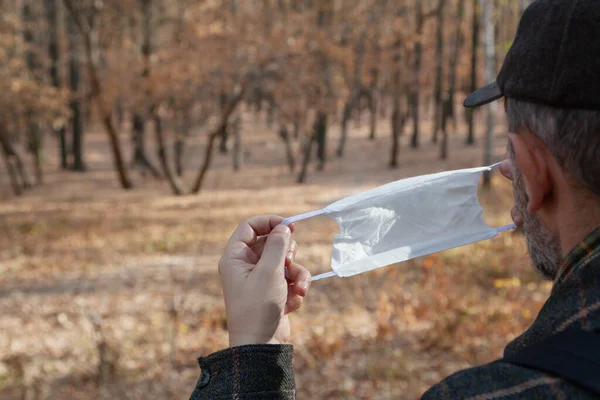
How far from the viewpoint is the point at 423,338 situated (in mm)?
6273

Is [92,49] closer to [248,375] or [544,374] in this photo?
[248,375]

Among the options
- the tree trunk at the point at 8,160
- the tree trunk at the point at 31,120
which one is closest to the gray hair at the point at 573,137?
the tree trunk at the point at 31,120

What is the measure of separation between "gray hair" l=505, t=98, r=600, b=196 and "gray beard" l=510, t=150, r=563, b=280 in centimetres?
12

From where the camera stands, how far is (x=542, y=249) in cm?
122

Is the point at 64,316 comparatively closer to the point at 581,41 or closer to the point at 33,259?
the point at 33,259

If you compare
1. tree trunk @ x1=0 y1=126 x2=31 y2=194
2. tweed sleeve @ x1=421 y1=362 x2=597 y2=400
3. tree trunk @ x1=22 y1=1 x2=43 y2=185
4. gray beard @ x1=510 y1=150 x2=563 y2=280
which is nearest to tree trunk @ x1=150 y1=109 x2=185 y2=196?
tree trunk @ x1=22 y1=1 x2=43 y2=185

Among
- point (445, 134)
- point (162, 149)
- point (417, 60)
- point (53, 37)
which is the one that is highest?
point (53, 37)

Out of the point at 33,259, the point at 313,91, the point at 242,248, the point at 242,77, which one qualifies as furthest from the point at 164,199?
the point at 242,248

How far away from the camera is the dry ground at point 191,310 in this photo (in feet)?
19.1

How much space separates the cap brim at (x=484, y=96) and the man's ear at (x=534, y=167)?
28 centimetres

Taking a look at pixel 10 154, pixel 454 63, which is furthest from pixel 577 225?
pixel 454 63

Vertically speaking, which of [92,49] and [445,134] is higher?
[92,49]

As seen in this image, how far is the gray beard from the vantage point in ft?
3.86

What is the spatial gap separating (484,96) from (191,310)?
21.6 ft
